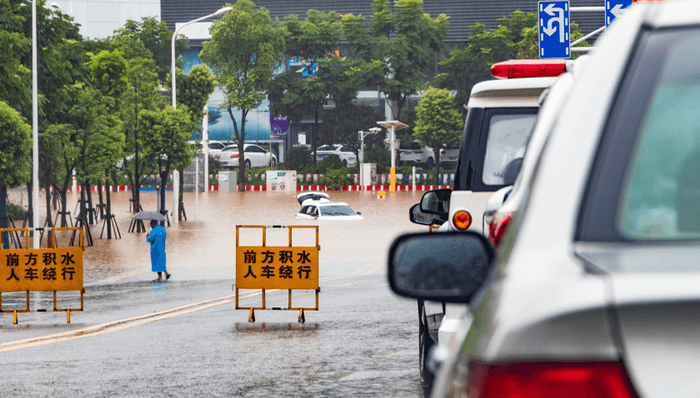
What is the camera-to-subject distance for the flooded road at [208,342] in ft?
23.9

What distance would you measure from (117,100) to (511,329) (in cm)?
3090

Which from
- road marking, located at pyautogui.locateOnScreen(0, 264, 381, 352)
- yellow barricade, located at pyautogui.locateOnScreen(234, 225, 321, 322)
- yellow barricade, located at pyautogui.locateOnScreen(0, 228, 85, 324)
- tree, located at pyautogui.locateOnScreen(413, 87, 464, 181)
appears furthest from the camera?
tree, located at pyautogui.locateOnScreen(413, 87, 464, 181)

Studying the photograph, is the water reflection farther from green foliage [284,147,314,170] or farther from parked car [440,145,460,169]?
parked car [440,145,460,169]

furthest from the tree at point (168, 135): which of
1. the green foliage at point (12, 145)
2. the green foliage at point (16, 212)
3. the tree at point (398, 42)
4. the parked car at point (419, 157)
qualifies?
the parked car at point (419, 157)

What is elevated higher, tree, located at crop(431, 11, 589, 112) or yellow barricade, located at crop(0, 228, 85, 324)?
tree, located at crop(431, 11, 589, 112)

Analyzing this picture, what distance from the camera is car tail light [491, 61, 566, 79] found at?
5.75 meters

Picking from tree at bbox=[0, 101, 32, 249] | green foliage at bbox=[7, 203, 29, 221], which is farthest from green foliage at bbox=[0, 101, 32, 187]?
green foliage at bbox=[7, 203, 29, 221]

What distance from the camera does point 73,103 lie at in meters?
28.2

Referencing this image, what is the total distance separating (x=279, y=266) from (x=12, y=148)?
13.1 meters

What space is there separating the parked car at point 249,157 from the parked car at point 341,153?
141 inches

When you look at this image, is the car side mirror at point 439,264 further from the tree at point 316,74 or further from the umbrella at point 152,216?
the tree at point 316,74

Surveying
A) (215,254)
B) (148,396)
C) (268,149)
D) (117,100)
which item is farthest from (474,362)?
(268,149)

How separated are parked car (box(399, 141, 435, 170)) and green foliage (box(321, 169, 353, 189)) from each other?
685 centimetres

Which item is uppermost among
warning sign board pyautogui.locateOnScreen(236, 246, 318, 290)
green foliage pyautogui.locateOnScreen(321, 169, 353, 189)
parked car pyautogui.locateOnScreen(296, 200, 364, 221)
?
green foliage pyautogui.locateOnScreen(321, 169, 353, 189)
